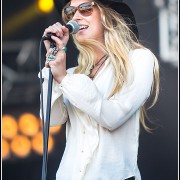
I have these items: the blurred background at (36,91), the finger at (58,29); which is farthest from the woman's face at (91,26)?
the blurred background at (36,91)

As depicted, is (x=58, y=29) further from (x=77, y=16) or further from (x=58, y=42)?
(x=77, y=16)

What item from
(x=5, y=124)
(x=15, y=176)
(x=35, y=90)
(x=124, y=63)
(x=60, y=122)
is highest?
(x=124, y=63)

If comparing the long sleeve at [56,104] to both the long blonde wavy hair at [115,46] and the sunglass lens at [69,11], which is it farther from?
the sunglass lens at [69,11]

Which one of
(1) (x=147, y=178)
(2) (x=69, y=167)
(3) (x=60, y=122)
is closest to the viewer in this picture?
(2) (x=69, y=167)

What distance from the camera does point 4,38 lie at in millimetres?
3967

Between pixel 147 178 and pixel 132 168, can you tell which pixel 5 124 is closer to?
pixel 147 178

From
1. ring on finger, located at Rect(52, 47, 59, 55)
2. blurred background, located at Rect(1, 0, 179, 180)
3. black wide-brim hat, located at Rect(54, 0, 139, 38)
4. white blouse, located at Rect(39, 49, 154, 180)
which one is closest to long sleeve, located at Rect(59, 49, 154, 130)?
white blouse, located at Rect(39, 49, 154, 180)

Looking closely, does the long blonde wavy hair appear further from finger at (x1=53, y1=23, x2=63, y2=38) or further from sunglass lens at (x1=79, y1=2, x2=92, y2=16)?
finger at (x1=53, y1=23, x2=63, y2=38)

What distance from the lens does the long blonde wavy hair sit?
6.50 ft

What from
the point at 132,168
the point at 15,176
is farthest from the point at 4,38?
the point at 132,168

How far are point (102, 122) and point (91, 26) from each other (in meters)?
0.45

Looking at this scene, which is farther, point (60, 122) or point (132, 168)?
point (60, 122)

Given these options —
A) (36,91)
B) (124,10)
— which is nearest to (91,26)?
(124,10)

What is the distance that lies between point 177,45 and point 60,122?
83.5 inches
